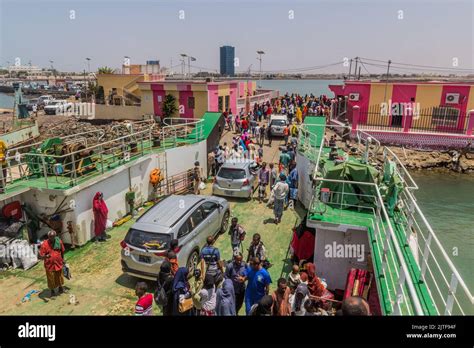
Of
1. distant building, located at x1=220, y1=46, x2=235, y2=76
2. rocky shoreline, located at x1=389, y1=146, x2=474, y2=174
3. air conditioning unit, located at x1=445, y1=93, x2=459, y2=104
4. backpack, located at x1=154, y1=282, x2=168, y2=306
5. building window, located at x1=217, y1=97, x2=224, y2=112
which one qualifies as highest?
distant building, located at x1=220, y1=46, x2=235, y2=76

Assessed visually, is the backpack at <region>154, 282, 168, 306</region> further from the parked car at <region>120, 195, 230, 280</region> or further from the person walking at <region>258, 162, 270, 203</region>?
the person walking at <region>258, 162, 270, 203</region>

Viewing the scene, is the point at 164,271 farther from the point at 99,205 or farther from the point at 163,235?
the point at 99,205

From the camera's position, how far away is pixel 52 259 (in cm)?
734

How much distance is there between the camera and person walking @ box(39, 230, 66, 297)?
7.30 meters

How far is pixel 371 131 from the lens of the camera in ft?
84.3

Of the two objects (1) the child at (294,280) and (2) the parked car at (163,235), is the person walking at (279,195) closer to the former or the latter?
(2) the parked car at (163,235)

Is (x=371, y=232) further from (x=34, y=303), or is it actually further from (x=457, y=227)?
(x=457, y=227)

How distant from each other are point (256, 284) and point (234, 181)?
7.16 meters

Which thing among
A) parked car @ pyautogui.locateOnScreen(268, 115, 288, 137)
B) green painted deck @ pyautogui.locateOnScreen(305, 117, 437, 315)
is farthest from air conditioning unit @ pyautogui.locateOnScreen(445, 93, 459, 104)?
green painted deck @ pyautogui.locateOnScreen(305, 117, 437, 315)

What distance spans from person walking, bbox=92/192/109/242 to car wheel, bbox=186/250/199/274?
3.50m
